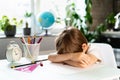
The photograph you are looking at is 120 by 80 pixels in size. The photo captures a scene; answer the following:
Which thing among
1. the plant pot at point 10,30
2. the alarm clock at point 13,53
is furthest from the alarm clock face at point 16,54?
the plant pot at point 10,30

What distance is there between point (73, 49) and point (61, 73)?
246 mm

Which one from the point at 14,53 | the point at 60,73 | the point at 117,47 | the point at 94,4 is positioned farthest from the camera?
the point at 94,4

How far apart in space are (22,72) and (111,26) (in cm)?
289

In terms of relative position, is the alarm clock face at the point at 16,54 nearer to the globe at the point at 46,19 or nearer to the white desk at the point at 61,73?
the white desk at the point at 61,73

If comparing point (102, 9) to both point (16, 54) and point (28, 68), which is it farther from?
point (28, 68)

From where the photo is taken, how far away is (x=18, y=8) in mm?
3168

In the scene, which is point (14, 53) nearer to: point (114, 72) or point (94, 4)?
point (114, 72)

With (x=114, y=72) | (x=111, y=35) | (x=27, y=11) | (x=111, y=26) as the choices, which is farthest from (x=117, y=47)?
(x=114, y=72)

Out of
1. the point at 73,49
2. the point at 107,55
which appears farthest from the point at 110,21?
the point at 73,49

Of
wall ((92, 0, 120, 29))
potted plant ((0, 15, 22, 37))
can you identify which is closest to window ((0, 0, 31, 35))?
potted plant ((0, 15, 22, 37))

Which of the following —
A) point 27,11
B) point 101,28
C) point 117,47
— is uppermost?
point 27,11

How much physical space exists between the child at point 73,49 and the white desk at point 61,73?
0.05 m

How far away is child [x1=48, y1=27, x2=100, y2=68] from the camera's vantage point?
4.63 ft

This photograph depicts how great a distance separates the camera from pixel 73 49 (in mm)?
1447
